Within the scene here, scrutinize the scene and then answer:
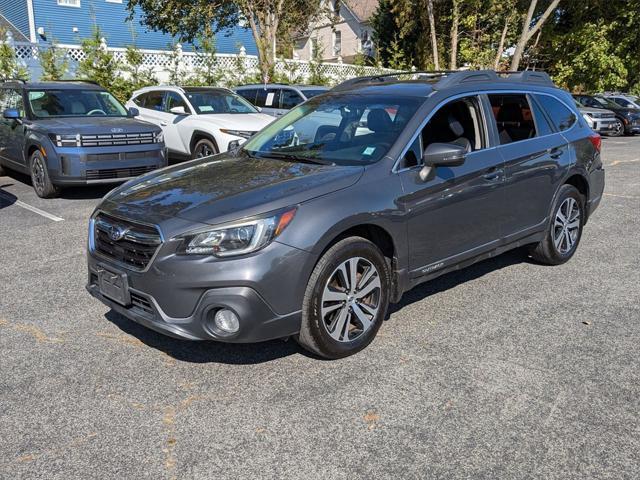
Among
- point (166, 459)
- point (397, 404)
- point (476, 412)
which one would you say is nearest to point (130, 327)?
point (166, 459)

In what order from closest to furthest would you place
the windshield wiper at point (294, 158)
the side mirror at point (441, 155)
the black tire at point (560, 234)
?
the side mirror at point (441, 155)
the windshield wiper at point (294, 158)
the black tire at point (560, 234)

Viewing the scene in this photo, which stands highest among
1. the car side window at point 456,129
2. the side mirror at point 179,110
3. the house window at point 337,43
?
the house window at point 337,43

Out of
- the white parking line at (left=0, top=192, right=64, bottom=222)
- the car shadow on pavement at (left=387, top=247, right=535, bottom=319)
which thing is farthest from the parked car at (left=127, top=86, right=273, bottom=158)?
the car shadow on pavement at (left=387, top=247, right=535, bottom=319)

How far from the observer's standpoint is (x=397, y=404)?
3346mm

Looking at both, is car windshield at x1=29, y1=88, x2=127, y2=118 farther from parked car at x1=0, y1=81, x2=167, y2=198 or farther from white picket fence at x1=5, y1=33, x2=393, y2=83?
white picket fence at x1=5, y1=33, x2=393, y2=83

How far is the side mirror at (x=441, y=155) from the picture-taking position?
13.3 feet

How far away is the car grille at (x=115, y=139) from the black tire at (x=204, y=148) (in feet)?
4.68

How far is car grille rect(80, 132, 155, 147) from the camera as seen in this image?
28.4 feet

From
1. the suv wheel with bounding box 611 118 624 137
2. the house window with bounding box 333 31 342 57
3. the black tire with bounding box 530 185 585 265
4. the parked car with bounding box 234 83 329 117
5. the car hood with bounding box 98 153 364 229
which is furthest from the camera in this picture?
the house window with bounding box 333 31 342 57

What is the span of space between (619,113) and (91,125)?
20.9 meters

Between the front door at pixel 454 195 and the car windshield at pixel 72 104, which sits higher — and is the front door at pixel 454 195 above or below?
below

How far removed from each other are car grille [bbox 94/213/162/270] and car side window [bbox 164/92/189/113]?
8.00m

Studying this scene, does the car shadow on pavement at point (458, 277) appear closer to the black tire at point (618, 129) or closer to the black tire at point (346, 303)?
the black tire at point (346, 303)

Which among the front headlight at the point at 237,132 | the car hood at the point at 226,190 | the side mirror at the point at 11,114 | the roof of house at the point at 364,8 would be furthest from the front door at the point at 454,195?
the roof of house at the point at 364,8
